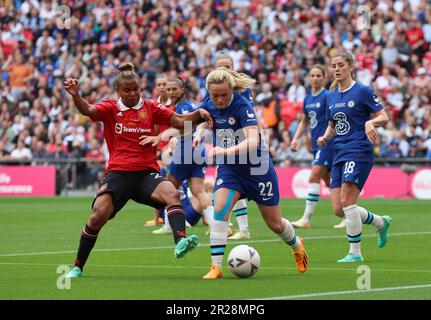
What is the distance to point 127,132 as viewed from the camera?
11547mm

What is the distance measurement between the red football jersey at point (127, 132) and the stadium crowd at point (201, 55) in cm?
1725

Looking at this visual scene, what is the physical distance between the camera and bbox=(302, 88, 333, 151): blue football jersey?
1853 centimetres

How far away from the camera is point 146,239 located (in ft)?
53.9

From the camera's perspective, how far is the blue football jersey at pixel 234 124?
36.6 feet

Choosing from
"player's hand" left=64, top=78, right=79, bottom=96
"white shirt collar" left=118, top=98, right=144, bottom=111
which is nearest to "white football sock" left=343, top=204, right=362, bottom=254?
"white shirt collar" left=118, top=98, right=144, bottom=111

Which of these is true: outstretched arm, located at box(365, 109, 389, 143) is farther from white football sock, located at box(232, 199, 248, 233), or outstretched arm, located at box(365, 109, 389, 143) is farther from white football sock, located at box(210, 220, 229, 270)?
white football sock, located at box(232, 199, 248, 233)

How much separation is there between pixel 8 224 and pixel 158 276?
941 cm

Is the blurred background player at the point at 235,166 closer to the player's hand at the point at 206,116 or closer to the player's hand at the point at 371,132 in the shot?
the player's hand at the point at 206,116

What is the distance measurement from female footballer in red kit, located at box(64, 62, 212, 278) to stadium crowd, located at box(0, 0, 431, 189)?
17249 millimetres

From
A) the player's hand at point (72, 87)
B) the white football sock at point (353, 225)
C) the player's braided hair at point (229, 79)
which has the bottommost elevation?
the white football sock at point (353, 225)

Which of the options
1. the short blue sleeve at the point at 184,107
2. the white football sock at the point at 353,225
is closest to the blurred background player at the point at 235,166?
the white football sock at the point at 353,225
